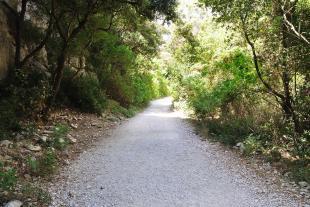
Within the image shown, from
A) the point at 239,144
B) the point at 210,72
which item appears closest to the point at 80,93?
the point at 210,72

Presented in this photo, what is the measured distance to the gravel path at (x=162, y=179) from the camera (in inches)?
209

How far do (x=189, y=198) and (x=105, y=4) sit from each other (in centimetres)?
725

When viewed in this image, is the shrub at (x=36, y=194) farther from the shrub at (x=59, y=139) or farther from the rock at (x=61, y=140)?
the rock at (x=61, y=140)

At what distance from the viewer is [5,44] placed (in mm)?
10250

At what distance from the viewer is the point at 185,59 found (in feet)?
70.0

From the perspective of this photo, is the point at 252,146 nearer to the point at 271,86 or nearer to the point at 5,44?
the point at 271,86

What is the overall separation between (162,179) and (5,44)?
672cm

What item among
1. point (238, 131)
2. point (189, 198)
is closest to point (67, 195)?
point (189, 198)

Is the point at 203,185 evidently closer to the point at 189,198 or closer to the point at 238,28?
the point at 189,198

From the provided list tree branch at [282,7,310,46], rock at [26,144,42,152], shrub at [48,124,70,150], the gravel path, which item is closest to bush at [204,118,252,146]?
the gravel path

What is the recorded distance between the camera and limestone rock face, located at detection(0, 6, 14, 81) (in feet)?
32.7

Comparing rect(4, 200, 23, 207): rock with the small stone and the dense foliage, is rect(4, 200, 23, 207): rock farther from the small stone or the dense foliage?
the dense foliage

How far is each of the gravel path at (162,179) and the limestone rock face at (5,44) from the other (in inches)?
141

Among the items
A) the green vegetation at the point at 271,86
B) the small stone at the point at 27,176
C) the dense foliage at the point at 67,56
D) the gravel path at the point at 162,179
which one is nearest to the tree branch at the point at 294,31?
the green vegetation at the point at 271,86
